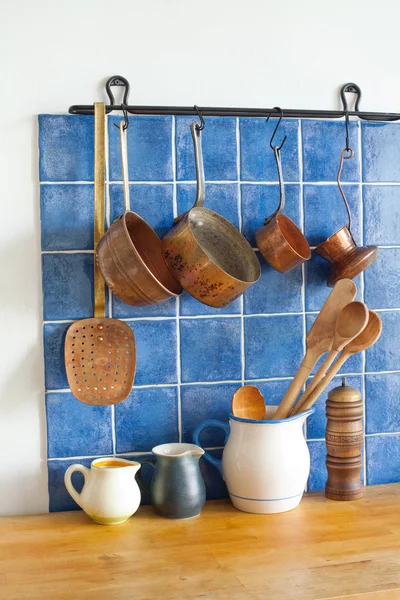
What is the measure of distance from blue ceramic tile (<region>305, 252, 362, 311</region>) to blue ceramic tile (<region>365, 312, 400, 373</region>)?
14cm

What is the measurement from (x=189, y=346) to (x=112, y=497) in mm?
323

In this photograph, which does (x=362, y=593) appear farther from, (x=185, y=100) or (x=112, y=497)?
(x=185, y=100)

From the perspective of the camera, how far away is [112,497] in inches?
50.2

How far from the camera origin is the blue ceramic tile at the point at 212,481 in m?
1.43

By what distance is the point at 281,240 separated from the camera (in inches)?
53.9

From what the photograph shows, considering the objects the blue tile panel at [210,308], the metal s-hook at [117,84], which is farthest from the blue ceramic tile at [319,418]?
the metal s-hook at [117,84]

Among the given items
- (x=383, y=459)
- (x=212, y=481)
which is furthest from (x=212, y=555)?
(x=383, y=459)

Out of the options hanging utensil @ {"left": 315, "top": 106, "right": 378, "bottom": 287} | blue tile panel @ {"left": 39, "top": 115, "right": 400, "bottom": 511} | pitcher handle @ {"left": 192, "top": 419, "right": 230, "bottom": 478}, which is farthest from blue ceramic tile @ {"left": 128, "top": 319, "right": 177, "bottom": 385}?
hanging utensil @ {"left": 315, "top": 106, "right": 378, "bottom": 287}

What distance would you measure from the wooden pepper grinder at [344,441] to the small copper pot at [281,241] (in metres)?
0.27

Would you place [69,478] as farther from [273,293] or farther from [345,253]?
[345,253]

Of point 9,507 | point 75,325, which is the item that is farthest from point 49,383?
point 9,507

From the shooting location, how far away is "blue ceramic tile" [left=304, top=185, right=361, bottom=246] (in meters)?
Result: 1.47

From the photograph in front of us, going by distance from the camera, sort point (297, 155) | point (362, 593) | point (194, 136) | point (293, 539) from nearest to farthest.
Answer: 1. point (362, 593)
2. point (293, 539)
3. point (194, 136)
4. point (297, 155)

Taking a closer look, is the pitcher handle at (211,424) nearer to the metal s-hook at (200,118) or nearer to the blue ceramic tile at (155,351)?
the blue ceramic tile at (155,351)
